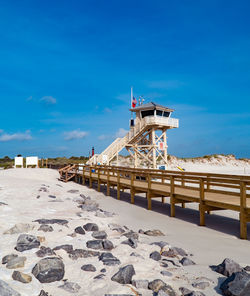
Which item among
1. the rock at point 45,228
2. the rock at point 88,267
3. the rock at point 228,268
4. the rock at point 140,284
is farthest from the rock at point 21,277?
the rock at point 228,268

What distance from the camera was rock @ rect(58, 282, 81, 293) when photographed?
14.0 feet

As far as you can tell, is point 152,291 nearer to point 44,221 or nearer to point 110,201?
point 44,221

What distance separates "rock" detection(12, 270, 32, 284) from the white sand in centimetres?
9

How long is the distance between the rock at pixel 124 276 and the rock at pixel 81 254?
1083 mm

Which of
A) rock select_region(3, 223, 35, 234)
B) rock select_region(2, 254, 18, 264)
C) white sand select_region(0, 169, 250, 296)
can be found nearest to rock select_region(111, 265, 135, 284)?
white sand select_region(0, 169, 250, 296)

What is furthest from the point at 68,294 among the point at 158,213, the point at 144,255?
the point at 158,213

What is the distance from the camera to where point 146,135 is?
28.1m

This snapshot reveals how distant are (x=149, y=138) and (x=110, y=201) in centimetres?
1489

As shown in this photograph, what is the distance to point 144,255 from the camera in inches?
234

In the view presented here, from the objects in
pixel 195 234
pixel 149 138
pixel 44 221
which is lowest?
pixel 195 234

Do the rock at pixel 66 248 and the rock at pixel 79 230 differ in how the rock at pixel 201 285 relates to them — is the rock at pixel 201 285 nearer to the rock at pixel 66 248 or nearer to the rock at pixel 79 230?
the rock at pixel 66 248

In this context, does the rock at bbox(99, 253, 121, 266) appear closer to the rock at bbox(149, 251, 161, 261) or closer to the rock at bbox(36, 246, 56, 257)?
the rock at bbox(149, 251, 161, 261)

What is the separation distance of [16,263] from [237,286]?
3.81m

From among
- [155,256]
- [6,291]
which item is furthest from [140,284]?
[6,291]
